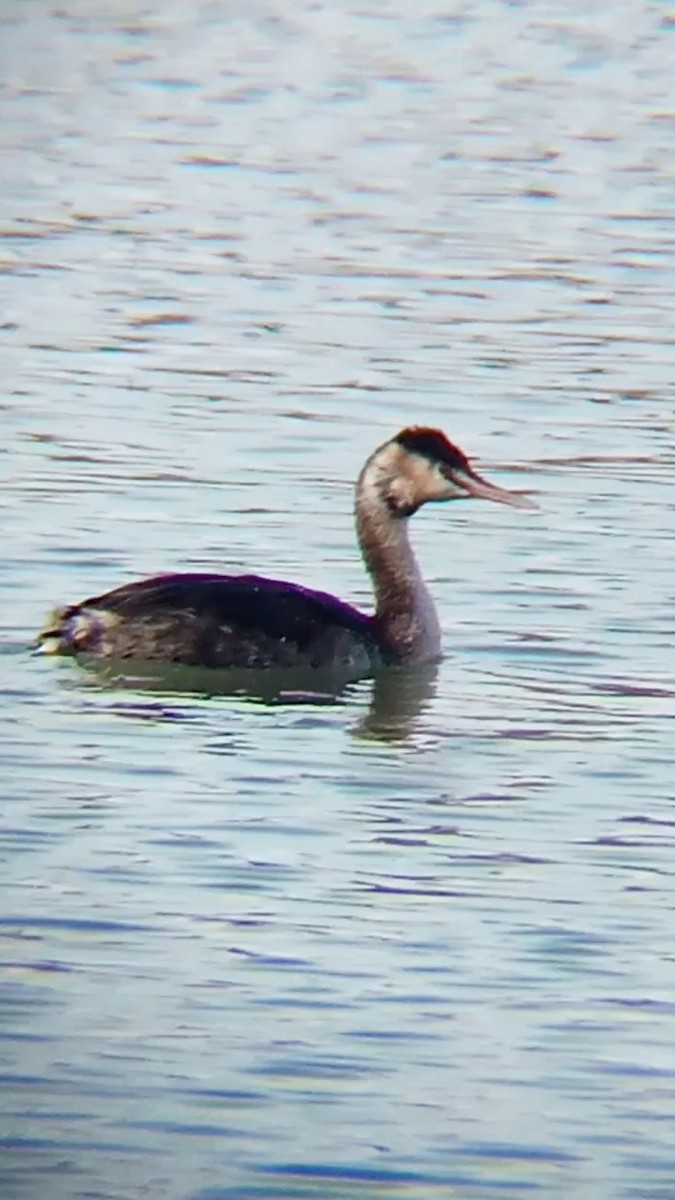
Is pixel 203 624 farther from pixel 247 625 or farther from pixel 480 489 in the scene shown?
pixel 480 489

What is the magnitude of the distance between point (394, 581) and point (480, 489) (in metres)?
0.52

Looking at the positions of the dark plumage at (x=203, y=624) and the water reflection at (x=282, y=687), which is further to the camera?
the dark plumage at (x=203, y=624)

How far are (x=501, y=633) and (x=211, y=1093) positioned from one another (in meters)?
5.60

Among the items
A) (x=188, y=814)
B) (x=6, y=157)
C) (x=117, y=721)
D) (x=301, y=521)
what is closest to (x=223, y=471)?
(x=301, y=521)

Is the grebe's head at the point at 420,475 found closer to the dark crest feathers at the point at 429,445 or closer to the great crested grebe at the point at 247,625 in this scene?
the dark crest feathers at the point at 429,445

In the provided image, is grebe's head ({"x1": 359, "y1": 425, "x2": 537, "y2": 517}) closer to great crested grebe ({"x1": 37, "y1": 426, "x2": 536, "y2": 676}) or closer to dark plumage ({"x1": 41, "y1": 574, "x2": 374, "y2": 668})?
great crested grebe ({"x1": 37, "y1": 426, "x2": 536, "y2": 676})

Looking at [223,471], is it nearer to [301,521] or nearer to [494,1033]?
[301,521]

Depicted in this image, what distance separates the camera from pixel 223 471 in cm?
1609

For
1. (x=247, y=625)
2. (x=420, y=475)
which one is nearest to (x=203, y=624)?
(x=247, y=625)

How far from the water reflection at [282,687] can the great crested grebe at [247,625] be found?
0.05 m

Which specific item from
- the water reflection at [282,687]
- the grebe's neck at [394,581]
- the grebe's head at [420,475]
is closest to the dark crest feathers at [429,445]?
the grebe's head at [420,475]

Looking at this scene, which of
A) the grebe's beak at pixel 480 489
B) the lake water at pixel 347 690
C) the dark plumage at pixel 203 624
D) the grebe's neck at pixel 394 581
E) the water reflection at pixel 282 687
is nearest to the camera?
the lake water at pixel 347 690

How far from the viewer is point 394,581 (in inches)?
519

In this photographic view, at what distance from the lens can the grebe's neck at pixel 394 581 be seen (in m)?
12.9
